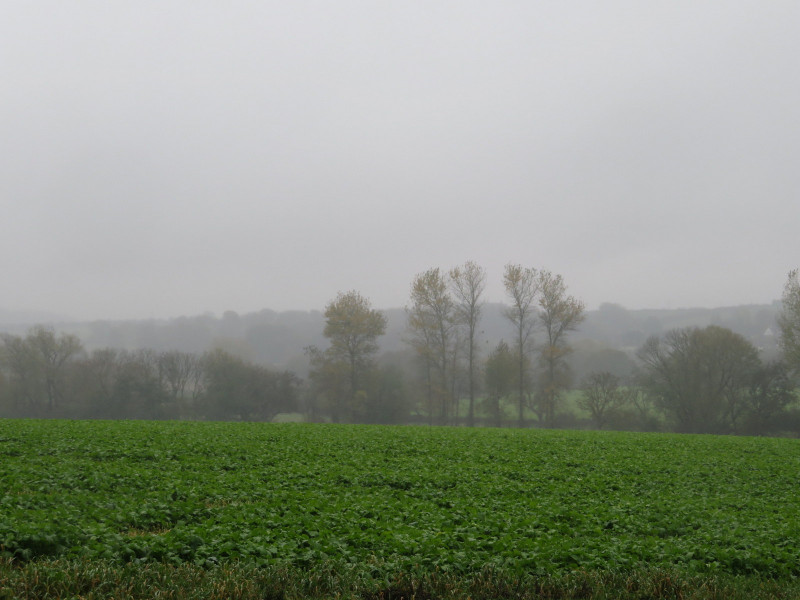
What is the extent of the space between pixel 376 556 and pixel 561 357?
5672 cm

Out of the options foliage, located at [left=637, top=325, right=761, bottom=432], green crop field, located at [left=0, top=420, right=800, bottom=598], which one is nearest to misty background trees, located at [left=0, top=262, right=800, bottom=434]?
foliage, located at [left=637, top=325, right=761, bottom=432]

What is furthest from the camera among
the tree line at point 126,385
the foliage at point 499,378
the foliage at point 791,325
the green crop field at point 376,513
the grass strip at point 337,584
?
the foliage at point 499,378

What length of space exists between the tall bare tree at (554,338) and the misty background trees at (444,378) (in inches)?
5.4

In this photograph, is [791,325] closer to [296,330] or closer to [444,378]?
[444,378]

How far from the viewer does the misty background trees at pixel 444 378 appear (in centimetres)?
5922

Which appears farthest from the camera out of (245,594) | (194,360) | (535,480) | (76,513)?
(194,360)

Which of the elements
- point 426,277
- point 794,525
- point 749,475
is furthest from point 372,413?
point 794,525

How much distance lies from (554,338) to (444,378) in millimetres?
14739

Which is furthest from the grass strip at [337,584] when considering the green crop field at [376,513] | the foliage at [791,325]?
the foliage at [791,325]

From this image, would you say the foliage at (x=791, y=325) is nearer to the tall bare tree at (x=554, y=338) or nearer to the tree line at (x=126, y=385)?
the tall bare tree at (x=554, y=338)

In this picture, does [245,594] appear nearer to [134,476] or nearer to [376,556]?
[376,556]

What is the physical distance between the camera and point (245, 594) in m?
7.20

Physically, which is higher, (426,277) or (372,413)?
(426,277)

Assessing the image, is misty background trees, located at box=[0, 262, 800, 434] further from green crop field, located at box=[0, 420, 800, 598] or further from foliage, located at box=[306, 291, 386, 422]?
green crop field, located at box=[0, 420, 800, 598]
